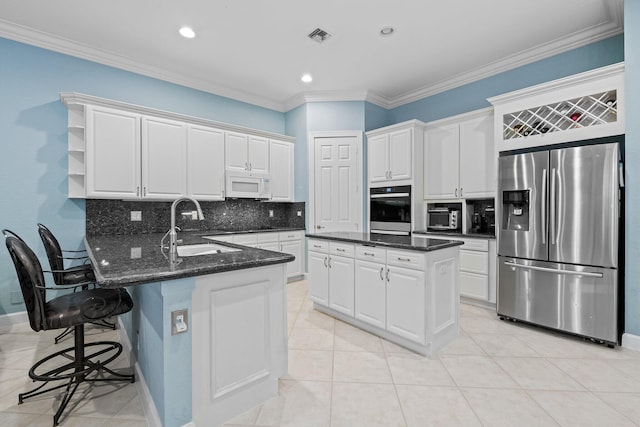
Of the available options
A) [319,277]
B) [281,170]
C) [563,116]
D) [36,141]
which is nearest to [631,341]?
[563,116]

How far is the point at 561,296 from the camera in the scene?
2709 millimetres

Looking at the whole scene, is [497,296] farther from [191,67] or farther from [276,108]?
[191,67]

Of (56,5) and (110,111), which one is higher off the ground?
(56,5)

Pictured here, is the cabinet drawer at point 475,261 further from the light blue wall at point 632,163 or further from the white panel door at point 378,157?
the white panel door at point 378,157

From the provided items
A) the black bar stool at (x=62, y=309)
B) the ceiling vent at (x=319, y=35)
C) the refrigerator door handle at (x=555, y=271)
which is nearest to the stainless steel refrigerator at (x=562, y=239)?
the refrigerator door handle at (x=555, y=271)

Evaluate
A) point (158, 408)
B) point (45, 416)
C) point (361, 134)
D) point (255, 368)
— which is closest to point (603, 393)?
point (255, 368)

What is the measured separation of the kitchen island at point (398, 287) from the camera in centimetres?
232

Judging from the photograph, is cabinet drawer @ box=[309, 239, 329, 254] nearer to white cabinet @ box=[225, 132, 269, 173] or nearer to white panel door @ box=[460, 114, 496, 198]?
white cabinet @ box=[225, 132, 269, 173]

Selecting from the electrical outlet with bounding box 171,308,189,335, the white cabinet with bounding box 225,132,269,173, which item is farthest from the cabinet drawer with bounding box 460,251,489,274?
the electrical outlet with bounding box 171,308,189,335

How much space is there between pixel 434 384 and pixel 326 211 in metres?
3.12

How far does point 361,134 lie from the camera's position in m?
4.69

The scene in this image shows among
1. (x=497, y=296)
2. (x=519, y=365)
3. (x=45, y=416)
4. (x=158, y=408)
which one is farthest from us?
(x=497, y=296)

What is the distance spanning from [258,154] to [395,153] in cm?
210

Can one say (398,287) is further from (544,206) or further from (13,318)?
(13,318)
